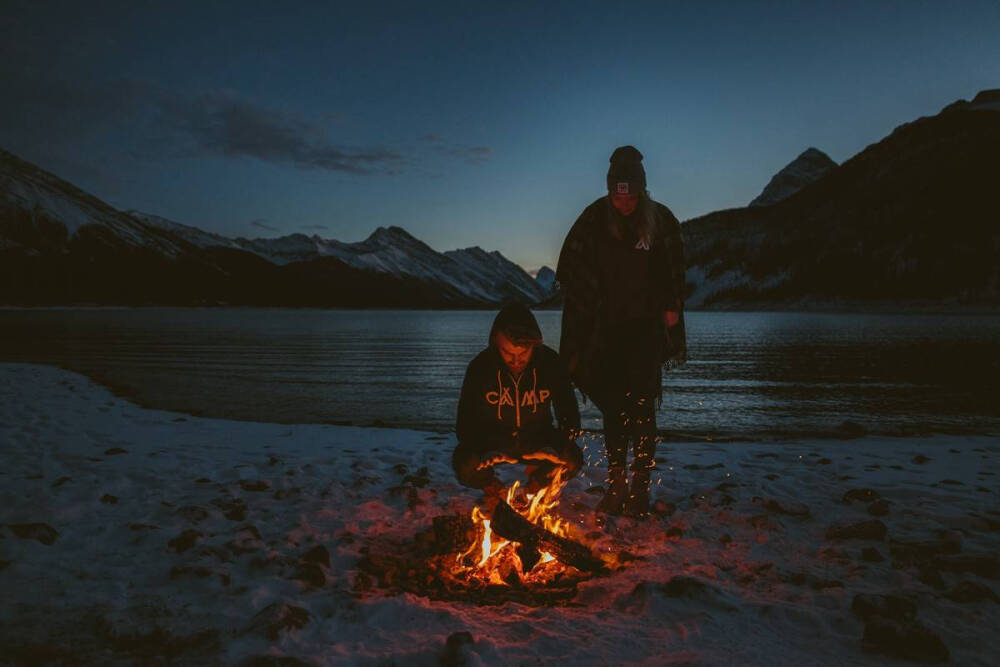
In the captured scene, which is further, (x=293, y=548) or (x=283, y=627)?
(x=293, y=548)

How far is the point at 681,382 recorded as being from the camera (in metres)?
18.2

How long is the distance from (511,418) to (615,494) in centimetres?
161

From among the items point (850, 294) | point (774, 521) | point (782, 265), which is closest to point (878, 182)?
point (782, 265)

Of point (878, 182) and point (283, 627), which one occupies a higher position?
point (878, 182)

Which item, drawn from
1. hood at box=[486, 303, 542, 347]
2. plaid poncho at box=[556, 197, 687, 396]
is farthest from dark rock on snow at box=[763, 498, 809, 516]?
hood at box=[486, 303, 542, 347]

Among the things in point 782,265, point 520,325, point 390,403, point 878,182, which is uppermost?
point 878,182

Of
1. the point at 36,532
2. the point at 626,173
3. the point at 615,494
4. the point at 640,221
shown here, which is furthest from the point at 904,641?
the point at 36,532

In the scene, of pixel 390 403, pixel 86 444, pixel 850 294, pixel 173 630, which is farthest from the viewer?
pixel 850 294

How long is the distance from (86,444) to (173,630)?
19.6 ft

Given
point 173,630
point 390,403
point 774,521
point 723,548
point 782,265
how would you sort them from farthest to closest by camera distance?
1. point 782,265
2. point 390,403
3. point 774,521
4. point 723,548
5. point 173,630

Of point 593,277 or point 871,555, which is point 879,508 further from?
point 593,277

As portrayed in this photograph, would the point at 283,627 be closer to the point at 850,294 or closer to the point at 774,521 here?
the point at 774,521

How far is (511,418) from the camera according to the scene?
4.93 metres

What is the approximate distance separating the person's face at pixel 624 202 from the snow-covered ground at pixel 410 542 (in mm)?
3021
